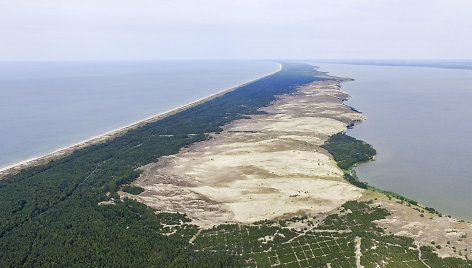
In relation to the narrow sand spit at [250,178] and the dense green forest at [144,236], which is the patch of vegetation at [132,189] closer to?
the dense green forest at [144,236]

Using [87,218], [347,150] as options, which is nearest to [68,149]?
[87,218]

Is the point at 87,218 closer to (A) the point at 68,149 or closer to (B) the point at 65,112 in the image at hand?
(A) the point at 68,149

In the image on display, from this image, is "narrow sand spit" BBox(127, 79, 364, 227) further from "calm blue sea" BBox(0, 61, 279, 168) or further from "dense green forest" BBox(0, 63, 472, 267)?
"calm blue sea" BBox(0, 61, 279, 168)

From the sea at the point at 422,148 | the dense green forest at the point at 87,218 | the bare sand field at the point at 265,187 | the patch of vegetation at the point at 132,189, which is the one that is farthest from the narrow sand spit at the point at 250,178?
the sea at the point at 422,148

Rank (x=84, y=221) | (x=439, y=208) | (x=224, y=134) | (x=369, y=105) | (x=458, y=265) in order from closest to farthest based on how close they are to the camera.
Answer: (x=458, y=265) < (x=84, y=221) < (x=439, y=208) < (x=224, y=134) < (x=369, y=105)

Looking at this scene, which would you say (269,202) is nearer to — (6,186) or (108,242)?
(108,242)

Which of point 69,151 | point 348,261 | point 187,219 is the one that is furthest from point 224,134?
point 348,261

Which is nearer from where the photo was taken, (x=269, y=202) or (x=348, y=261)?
(x=348, y=261)
